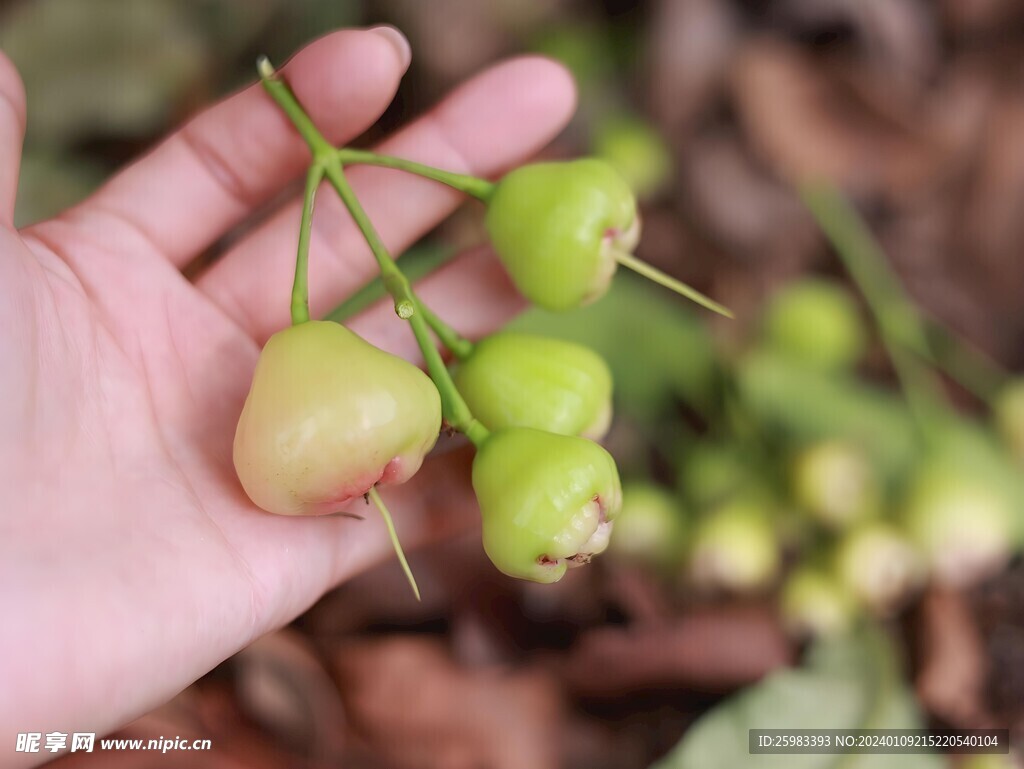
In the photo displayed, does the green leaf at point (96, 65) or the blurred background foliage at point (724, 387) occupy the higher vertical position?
the green leaf at point (96, 65)

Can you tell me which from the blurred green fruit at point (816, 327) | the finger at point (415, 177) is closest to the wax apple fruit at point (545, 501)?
the finger at point (415, 177)

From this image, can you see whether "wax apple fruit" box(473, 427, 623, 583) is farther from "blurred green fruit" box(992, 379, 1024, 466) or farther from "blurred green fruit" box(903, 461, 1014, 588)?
"blurred green fruit" box(992, 379, 1024, 466)

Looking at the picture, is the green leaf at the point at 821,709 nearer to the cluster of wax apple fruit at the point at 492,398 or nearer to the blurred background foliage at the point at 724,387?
the blurred background foliage at the point at 724,387

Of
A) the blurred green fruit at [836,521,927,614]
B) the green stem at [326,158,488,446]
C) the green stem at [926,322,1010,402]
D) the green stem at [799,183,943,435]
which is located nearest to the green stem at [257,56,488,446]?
the green stem at [326,158,488,446]

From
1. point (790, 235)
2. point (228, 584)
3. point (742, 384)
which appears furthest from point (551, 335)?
point (228, 584)

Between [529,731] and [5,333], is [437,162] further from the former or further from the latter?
[529,731]

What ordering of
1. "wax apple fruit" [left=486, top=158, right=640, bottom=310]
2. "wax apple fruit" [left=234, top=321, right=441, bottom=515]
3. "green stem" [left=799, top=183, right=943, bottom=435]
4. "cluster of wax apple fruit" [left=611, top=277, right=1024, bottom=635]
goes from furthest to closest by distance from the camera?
"green stem" [left=799, top=183, right=943, bottom=435] < "cluster of wax apple fruit" [left=611, top=277, right=1024, bottom=635] < "wax apple fruit" [left=486, top=158, right=640, bottom=310] < "wax apple fruit" [left=234, top=321, right=441, bottom=515]
